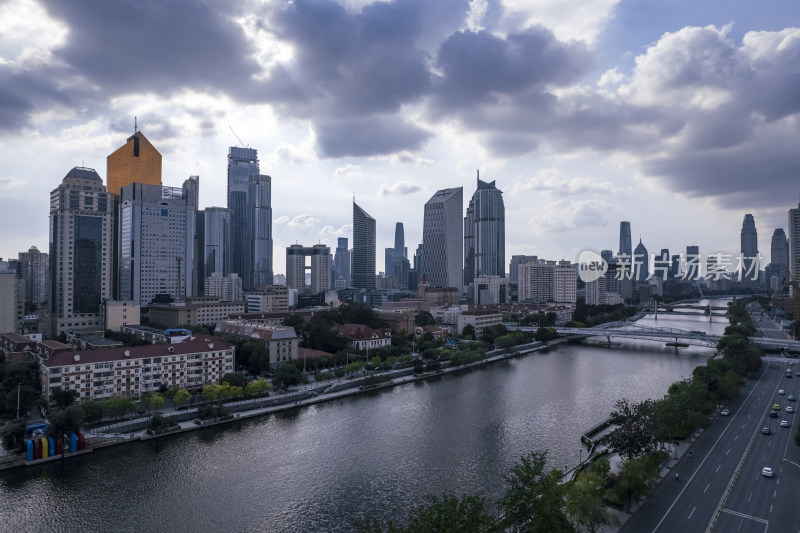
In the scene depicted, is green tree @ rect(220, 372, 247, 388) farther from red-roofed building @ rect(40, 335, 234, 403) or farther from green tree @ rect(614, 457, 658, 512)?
green tree @ rect(614, 457, 658, 512)

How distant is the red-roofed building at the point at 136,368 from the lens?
15.6m

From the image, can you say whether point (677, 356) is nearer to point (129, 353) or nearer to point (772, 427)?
point (772, 427)

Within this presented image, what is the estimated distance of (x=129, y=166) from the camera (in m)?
40.3

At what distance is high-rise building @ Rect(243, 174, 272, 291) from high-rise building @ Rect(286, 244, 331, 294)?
20.1 feet

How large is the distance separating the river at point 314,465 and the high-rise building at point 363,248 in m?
65.0

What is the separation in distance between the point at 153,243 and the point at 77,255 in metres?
9.65

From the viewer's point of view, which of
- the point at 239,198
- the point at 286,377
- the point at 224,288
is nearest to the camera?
the point at 286,377

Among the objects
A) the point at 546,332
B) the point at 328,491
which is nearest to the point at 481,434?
the point at 328,491

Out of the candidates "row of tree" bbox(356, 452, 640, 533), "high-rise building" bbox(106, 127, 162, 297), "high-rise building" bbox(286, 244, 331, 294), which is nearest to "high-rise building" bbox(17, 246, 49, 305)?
"high-rise building" bbox(106, 127, 162, 297)

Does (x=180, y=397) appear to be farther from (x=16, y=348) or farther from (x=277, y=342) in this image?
(x=16, y=348)

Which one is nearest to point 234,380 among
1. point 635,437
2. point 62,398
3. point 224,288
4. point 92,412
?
point 92,412

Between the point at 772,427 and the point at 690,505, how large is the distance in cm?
661

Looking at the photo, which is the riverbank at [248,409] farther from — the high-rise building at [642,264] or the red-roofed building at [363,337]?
the high-rise building at [642,264]

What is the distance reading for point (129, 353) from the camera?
16938mm
